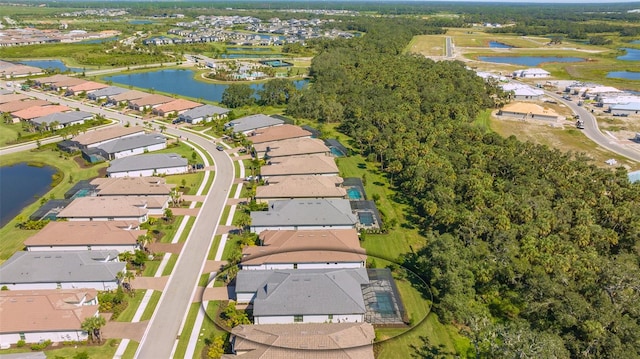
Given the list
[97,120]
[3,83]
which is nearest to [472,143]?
[97,120]

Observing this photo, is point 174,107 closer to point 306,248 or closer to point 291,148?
point 291,148

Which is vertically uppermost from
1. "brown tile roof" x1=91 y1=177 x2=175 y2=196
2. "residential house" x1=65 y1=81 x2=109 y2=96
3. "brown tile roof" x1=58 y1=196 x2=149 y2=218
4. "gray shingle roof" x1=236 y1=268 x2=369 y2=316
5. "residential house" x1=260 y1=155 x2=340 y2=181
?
"residential house" x1=65 y1=81 x2=109 y2=96

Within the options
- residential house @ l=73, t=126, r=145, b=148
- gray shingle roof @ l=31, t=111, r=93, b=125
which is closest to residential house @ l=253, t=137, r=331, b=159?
residential house @ l=73, t=126, r=145, b=148

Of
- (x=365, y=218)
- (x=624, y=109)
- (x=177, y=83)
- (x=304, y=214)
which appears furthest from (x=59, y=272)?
(x=624, y=109)

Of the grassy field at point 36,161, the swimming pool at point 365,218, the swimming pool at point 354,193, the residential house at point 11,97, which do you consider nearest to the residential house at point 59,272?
the grassy field at point 36,161

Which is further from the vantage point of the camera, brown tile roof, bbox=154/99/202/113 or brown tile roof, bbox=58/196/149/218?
brown tile roof, bbox=154/99/202/113

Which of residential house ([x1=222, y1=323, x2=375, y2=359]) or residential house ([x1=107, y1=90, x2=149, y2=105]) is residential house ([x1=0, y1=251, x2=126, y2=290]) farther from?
residential house ([x1=107, y1=90, x2=149, y2=105])
